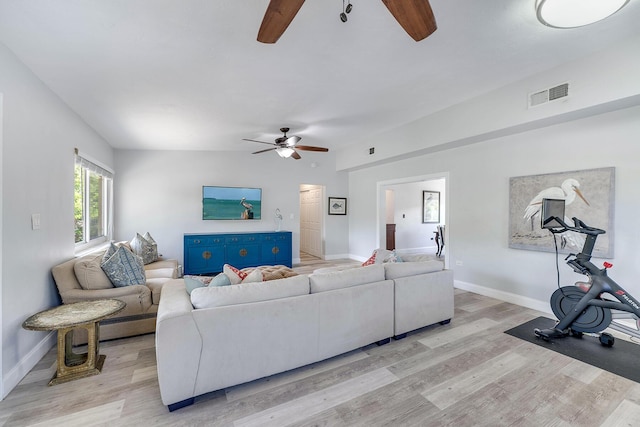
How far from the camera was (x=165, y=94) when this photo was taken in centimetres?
296

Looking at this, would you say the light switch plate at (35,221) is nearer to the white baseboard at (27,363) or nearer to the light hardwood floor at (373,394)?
the white baseboard at (27,363)

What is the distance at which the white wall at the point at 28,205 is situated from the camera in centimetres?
194

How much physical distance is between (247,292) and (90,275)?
72.7 inches

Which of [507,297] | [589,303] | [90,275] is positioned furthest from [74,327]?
[507,297]

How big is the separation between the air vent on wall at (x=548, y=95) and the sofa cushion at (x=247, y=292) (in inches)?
129

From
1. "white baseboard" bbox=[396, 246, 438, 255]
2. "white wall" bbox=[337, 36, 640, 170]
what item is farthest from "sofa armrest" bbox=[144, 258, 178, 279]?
"white baseboard" bbox=[396, 246, 438, 255]

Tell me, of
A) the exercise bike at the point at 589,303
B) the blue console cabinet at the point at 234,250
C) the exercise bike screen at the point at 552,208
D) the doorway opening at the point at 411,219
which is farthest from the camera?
the doorway opening at the point at 411,219

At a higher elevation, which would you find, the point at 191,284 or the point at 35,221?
the point at 35,221

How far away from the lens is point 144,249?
419 centimetres

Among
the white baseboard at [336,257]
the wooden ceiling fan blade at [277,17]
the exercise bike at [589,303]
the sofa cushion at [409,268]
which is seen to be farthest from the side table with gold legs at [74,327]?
the white baseboard at [336,257]

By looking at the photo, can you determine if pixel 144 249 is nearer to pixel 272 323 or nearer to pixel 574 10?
pixel 272 323

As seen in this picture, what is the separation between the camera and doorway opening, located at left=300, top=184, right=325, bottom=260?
708cm

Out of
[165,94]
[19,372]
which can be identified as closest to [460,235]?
[165,94]

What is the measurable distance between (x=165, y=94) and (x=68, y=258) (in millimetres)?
2109
